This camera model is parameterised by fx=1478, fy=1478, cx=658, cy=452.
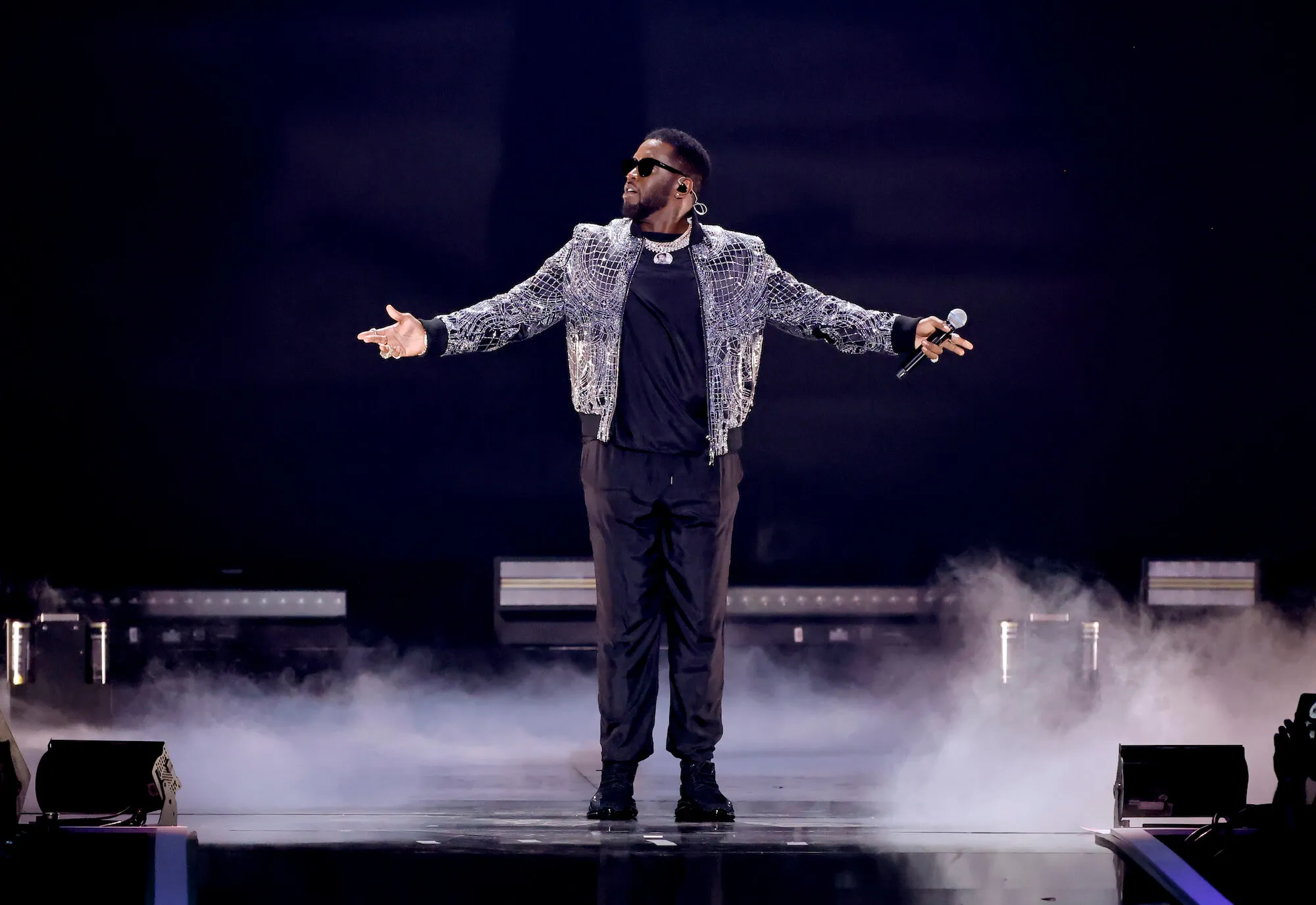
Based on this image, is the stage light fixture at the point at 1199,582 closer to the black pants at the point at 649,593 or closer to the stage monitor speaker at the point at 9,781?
the black pants at the point at 649,593

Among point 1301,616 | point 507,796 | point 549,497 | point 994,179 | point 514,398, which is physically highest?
point 994,179

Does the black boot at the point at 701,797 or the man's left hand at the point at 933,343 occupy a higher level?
the man's left hand at the point at 933,343

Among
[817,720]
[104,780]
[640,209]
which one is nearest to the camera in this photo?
[104,780]

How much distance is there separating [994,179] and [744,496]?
110 cm

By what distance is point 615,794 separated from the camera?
9.21 feet

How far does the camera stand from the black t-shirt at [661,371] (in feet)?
9.25

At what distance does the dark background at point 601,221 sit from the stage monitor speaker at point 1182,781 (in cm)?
159

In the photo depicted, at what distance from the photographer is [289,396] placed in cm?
405

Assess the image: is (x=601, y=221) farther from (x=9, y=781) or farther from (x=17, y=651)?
(x=9, y=781)

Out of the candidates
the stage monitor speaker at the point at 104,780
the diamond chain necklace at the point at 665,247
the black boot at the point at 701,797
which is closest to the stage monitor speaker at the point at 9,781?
the stage monitor speaker at the point at 104,780

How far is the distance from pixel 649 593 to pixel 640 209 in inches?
29.4

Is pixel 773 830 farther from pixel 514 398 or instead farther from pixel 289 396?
pixel 289 396

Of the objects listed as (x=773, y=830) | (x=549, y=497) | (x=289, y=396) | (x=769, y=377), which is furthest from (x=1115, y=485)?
(x=289, y=396)

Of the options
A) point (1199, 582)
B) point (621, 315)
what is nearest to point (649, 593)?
point (621, 315)
